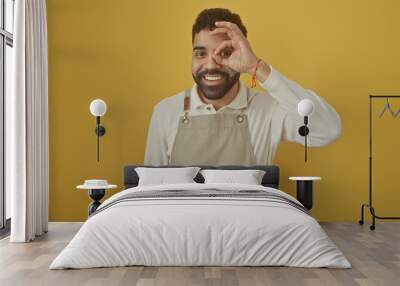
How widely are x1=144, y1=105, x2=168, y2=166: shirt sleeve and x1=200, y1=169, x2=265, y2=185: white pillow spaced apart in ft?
2.53

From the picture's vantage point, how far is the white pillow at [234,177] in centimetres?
641

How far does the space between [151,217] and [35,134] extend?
2234mm

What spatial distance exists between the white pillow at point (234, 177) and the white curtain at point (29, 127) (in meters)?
1.88

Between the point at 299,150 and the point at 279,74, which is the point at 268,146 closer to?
the point at 299,150

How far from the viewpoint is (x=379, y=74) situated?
718 cm

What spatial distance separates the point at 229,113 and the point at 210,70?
595 mm

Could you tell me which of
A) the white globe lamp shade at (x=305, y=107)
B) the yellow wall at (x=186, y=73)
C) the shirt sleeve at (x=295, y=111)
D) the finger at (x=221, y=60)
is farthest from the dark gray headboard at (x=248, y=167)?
the finger at (x=221, y=60)

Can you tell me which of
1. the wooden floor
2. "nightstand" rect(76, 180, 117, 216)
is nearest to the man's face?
"nightstand" rect(76, 180, 117, 216)

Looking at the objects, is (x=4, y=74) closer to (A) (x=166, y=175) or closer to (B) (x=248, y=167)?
(A) (x=166, y=175)

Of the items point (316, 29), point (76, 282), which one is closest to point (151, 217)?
point (76, 282)

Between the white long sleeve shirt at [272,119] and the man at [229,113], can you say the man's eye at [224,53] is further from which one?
the white long sleeve shirt at [272,119]

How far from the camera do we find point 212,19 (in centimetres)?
720

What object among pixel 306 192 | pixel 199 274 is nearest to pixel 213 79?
pixel 306 192

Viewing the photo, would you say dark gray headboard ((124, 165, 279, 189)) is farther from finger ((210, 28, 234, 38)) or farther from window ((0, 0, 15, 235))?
finger ((210, 28, 234, 38))
